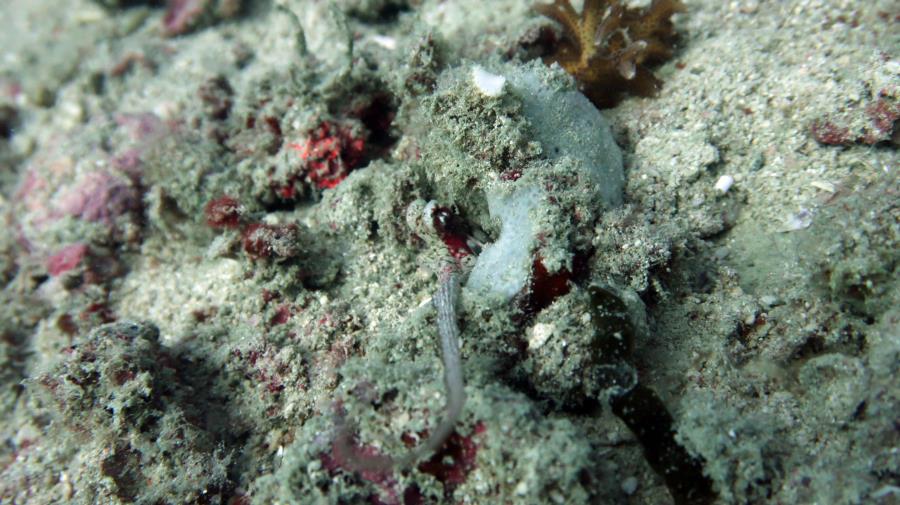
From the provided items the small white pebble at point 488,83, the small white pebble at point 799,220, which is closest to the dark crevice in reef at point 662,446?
the small white pebble at point 799,220

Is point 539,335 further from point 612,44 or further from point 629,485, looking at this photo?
point 612,44

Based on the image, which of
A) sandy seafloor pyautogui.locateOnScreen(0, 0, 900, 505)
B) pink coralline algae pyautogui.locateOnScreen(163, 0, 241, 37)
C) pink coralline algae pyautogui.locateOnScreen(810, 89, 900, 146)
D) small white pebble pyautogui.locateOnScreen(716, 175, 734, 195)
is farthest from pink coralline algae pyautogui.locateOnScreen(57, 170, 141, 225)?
pink coralline algae pyautogui.locateOnScreen(810, 89, 900, 146)

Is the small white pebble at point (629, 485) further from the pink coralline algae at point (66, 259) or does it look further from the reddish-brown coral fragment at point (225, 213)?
the pink coralline algae at point (66, 259)

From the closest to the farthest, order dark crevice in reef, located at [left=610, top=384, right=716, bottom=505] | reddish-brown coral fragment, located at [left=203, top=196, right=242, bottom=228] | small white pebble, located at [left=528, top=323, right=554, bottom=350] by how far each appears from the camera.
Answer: dark crevice in reef, located at [left=610, top=384, right=716, bottom=505], small white pebble, located at [left=528, top=323, right=554, bottom=350], reddish-brown coral fragment, located at [left=203, top=196, right=242, bottom=228]

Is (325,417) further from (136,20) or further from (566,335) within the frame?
(136,20)

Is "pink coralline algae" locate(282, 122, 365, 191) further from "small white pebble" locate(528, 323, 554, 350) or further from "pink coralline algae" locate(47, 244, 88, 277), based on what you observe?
"pink coralline algae" locate(47, 244, 88, 277)

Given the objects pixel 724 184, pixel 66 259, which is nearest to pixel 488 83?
pixel 724 184
